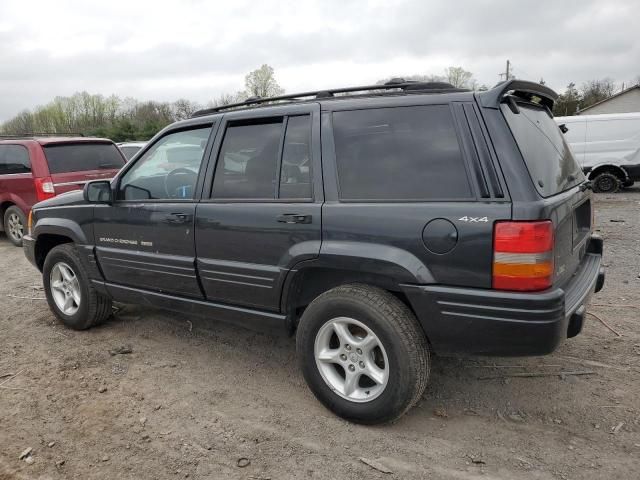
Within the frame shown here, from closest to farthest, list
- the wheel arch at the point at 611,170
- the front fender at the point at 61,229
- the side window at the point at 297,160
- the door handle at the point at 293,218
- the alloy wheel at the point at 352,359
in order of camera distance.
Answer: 1. the alloy wheel at the point at 352,359
2. the door handle at the point at 293,218
3. the side window at the point at 297,160
4. the front fender at the point at 61,229
5. the wheel arch at the point at 611,170

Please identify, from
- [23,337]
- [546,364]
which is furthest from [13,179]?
[546,364]

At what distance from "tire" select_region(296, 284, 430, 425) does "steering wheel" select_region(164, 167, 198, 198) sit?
4.26 feet

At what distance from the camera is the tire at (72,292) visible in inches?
164

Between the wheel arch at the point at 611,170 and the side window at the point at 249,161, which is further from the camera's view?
the wheel arch at the point at 611,170

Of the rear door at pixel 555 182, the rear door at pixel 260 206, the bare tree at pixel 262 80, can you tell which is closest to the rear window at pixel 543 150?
the rear door at pixel 555 182

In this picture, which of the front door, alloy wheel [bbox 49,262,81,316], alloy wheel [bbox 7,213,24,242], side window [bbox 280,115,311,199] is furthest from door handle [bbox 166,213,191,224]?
alloy wheel [bbox 7,213,24,242]

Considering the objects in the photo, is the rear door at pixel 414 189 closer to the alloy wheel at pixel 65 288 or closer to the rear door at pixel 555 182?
the rear door at pixel 555 182

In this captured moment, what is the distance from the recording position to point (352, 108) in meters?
2.86

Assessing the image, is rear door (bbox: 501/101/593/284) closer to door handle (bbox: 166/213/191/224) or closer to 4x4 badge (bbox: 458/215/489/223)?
4x4 badge (bbox: 458/215/489/223)

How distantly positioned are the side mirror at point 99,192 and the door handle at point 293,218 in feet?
5.33

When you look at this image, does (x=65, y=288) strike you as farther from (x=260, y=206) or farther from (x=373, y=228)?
(x=373, y=228)

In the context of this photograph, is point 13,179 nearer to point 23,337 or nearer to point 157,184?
point 23,337

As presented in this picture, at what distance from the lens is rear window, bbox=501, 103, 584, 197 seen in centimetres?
248

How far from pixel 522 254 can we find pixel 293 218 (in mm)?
1259
